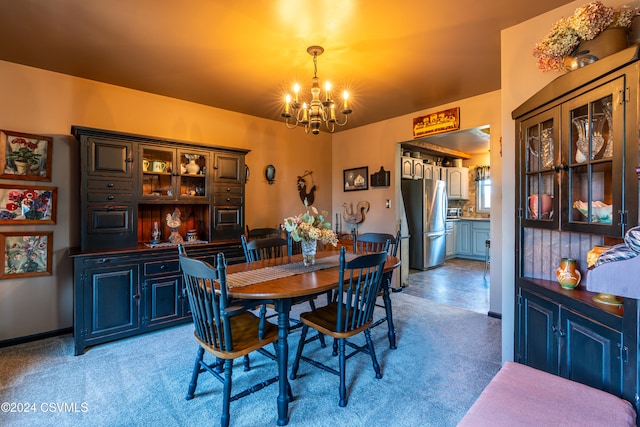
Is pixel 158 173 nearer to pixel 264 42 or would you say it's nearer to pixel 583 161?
pixel 264 42

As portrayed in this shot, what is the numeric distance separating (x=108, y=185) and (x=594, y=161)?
3697mm

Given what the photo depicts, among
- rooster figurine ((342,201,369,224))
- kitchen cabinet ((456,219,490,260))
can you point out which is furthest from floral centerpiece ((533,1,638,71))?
kitchen cabinet ((456,219,490,260))

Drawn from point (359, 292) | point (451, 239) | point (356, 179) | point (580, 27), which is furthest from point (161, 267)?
point (451, 239)

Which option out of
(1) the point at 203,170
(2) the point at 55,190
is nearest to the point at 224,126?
(1) the point at 203,170

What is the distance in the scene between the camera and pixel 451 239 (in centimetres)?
701

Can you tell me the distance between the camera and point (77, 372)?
7.76 feet

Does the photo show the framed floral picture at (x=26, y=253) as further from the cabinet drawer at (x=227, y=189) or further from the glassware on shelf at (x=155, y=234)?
the cabinet drawer at (x=227, y=189)

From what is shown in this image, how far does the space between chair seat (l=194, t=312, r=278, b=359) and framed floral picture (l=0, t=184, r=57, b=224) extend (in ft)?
7.38

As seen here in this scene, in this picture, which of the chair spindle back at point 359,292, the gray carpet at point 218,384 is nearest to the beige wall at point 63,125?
the gray carpet at point 218,384

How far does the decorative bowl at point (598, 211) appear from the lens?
1.40m

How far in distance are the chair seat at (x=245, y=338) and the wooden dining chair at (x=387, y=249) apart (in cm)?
107

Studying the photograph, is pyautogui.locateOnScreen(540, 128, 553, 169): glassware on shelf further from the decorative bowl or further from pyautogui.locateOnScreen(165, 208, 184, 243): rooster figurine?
pyautogui.locateOnScreen(165, 208, 184, 243): rooster figurine

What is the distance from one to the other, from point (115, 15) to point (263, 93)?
161 cm

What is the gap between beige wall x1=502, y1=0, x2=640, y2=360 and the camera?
2.12 m
